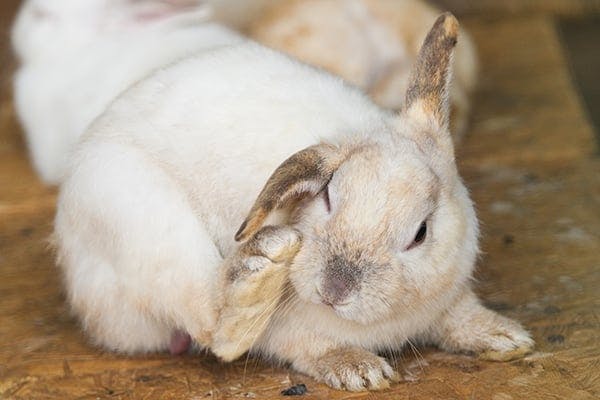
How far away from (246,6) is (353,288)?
2652 mm

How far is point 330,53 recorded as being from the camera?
15.1ft

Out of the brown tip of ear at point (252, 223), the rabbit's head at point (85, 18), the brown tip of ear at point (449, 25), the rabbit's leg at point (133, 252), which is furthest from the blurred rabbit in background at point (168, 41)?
the brown tip of ear at point (252, 223)

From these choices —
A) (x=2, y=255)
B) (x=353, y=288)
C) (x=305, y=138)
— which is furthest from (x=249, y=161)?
(x=2, y=255)

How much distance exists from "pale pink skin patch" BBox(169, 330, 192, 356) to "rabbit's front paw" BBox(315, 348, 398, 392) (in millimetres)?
413

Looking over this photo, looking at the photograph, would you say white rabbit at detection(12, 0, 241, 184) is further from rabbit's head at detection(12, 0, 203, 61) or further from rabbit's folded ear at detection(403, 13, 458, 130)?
rabbit's folded ear at detection(403, 13, 458, 130)

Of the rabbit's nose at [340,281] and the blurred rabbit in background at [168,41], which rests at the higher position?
the rabbit's nose at [340,281]

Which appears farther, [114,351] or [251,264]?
[114,351]

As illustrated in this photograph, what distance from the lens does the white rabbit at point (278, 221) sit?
8.98 ft

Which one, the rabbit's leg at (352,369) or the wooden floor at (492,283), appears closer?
the rabbit's leg at (352,369)

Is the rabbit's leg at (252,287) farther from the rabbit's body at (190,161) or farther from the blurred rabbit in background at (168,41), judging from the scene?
the blurred rabbit in background at (168,41)

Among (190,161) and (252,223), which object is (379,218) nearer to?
(252,223)

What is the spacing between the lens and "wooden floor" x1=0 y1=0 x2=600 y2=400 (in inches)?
121

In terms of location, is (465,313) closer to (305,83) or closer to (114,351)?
(305,83)

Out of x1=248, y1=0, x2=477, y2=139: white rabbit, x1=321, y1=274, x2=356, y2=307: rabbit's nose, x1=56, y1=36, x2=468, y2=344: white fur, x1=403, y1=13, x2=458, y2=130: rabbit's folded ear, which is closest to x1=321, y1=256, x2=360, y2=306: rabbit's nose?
x1=321, y1=274, x2=356, y2=307: rabbit's nose
